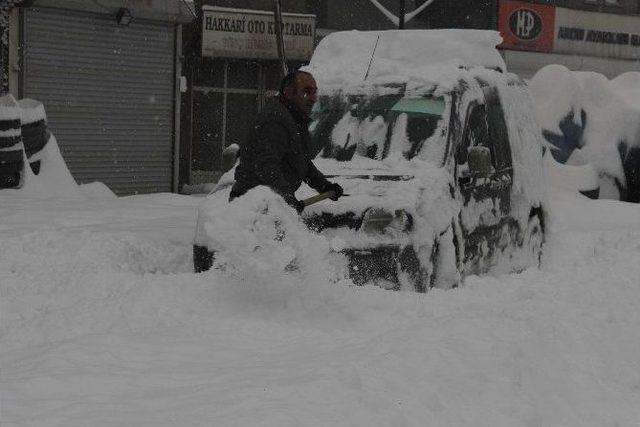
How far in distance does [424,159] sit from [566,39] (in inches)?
914

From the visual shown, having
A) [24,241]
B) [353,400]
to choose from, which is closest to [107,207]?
[24,241]

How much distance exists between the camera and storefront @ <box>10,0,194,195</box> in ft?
59.5

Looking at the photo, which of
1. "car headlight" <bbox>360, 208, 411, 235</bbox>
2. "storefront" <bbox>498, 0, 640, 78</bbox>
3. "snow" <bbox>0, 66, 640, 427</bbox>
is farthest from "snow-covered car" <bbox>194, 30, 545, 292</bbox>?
"storefront" <bbox>498, 0, 640, 78</bbox>

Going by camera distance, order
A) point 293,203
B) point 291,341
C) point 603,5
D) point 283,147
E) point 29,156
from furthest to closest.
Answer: point 603,5, point 29,156, point 283,147, point 293,203, point 291,341

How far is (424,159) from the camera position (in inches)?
303

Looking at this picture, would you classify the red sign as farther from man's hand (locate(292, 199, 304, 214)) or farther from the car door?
man's hand (locate(292, 199, 304, 214))

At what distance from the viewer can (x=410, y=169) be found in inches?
297

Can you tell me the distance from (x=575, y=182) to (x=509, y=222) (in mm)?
6621

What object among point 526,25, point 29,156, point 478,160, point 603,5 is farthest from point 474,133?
point 603,5

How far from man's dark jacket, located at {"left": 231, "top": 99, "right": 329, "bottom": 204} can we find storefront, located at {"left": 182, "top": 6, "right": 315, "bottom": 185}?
15848 millimetres

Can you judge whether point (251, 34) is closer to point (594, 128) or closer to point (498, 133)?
point (594, 128)

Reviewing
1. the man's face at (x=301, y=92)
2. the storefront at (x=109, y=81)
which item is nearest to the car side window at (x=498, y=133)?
the man's face at (x=301, y=92)

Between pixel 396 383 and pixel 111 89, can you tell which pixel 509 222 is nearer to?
pixel 396 383

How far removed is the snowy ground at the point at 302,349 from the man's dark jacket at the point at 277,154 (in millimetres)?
627
